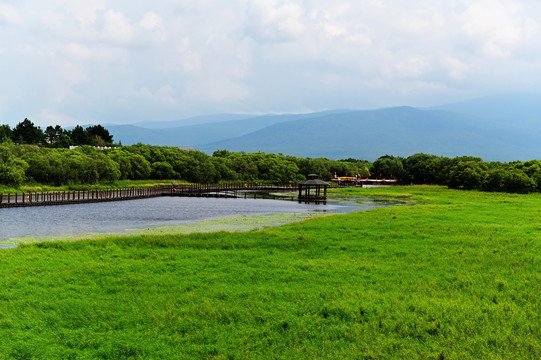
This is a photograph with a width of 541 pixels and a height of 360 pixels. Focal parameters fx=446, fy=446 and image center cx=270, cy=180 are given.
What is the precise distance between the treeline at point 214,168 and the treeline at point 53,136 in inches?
560

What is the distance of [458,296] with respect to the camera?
12.6 m

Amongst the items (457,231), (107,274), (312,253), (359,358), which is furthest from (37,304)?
(457,231)

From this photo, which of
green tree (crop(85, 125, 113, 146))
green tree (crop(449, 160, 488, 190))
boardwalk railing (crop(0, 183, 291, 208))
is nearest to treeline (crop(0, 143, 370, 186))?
boardwalk railing (crop(0, 183, 291, 208))

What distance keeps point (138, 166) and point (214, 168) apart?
22122mm

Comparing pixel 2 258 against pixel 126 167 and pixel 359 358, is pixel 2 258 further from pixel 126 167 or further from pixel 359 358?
pixel 126 167

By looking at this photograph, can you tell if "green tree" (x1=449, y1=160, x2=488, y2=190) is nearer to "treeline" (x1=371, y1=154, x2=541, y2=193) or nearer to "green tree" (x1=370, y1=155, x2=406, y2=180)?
"treeline" (x1=371, y1=154, x2=541, y2=193)

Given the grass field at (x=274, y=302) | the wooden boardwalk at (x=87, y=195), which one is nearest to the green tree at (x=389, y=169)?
the wooden boardwalk at (x=87, y=195)

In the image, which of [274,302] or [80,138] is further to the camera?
[80,138]

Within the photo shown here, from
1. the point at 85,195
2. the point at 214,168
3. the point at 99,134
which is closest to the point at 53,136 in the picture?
the point at 99,134

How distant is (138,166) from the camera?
335ft

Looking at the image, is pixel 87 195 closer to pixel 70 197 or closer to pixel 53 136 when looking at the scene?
pixel 70 197

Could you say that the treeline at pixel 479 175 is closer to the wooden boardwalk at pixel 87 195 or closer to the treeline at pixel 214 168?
the treeline at pixel 214 168

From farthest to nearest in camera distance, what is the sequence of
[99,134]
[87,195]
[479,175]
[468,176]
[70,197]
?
[99,134]
[468,176]
[479,175]
[87,195]
[70,197]

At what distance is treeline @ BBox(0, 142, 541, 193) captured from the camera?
7475cm
